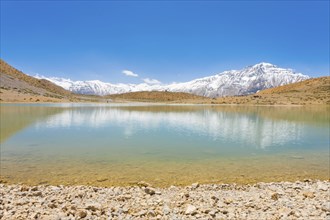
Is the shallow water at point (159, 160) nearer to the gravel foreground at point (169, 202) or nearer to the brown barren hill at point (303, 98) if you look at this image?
the gravel foreground at point (169, 202)

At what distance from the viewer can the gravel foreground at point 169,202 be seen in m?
9.42

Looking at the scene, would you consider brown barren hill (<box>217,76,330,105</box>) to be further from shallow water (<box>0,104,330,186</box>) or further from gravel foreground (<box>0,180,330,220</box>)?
gravel foreground (<box>0,180,330,220</box>)

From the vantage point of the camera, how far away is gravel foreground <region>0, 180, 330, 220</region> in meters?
9.42

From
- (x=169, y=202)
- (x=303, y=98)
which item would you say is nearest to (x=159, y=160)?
(x=169, y=202)

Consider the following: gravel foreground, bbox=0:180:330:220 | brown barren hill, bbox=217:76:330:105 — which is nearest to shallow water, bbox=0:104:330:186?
gravel foreground, bbox=0:180:330:220

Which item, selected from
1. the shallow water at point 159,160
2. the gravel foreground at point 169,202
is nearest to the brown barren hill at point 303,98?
the shallow water at point 159,160

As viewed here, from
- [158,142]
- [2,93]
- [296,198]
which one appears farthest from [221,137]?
[2,93]

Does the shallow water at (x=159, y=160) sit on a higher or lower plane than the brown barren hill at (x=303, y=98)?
lower

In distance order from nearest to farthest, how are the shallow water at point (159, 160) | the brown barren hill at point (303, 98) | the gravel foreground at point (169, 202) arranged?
the gravel foreground at point (169, 202), the shallow water at point (159, 160), the brown barren hill at point (303, 98)

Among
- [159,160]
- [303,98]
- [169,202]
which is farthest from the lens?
[303,98]

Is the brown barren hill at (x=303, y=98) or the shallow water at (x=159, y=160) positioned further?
the brown barren hill at (x=303, y=98)

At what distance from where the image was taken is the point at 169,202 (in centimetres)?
1078

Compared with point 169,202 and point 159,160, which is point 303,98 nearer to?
point 159,160

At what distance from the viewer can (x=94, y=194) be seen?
38.8 feet
